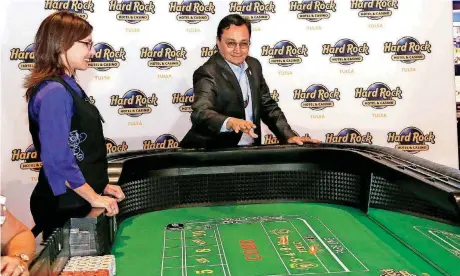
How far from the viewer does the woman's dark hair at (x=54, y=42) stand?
2.01 metres

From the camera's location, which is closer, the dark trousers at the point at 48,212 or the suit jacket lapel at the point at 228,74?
the dark trousers at the point at 48,212

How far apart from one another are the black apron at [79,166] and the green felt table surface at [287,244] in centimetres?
23

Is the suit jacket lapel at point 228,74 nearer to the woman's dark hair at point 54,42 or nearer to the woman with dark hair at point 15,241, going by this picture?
the woman's dark hair at point 54,42

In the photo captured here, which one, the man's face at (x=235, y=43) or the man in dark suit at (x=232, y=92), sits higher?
the man's face at (x=235, y=43)

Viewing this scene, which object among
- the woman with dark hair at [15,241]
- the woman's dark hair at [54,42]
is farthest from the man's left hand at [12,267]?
the woman's dark hair at [54,42]

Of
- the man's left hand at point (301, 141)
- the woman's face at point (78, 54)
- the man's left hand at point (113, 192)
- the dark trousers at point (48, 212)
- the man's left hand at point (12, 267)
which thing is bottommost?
the dark trousers at point (48, 212)

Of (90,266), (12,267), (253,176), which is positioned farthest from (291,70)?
(12,267)

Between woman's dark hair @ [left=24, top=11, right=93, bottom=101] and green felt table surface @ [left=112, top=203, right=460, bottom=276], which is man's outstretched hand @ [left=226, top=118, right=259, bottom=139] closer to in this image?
green felt table surface @ [left=112, top=203, right=460, bottom=276]

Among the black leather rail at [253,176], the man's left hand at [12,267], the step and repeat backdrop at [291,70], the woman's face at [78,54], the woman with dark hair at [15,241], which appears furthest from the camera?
the step and repeat backdrop at [291,70]

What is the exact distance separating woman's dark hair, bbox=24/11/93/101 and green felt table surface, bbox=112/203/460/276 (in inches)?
27.6

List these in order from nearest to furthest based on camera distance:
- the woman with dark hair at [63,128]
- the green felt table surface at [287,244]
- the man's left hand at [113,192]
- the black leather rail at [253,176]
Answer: the green felt table surface at [287,244], the woman with dark hair at [63,128], the man's left hand at [113,192], the black leather rail at [253,176]

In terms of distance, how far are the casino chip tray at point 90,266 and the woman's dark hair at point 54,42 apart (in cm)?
67

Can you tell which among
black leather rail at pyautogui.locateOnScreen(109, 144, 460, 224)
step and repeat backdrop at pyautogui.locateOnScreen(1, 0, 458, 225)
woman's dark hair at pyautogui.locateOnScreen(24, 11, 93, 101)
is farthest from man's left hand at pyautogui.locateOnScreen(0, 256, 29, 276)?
step and repeat backdrop at pyautogui.locateOnScreen(1, 0, 458, 225)

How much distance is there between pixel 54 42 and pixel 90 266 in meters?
0.84
